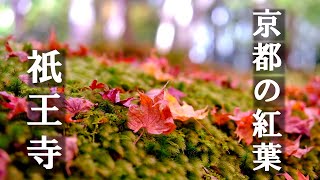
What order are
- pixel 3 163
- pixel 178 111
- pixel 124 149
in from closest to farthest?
pixel 3 163, pixel 124 149, pixel 178 111

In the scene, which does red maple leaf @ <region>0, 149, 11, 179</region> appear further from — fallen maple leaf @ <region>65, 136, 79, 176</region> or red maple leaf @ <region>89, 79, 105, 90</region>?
red maple leaf @ <region>89, 79, 105, 90</region>

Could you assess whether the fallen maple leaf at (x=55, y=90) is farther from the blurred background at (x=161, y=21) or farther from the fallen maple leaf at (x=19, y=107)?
the blurred background at (x=161, y=21)

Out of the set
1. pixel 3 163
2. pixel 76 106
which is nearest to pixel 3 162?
pixel 3 163

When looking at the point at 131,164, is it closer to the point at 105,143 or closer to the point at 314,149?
the point at 105,143

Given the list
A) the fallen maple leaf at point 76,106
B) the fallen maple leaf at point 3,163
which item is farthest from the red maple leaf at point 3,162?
the fallen maple leaf at point 76,106

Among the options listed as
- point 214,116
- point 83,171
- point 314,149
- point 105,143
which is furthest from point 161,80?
point 83,171

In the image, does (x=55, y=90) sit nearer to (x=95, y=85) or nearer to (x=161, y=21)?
(x=95, y=85)

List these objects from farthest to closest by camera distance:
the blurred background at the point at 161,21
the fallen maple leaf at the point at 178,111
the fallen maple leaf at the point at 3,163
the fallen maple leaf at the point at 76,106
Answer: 1. the blurred background at the point at 161,21
2. the fallen maple leaf at the point at 178,111
3. the fallen maple leaf at the point at 76,106
4. the fallen maple leaf at the point at 3,163
